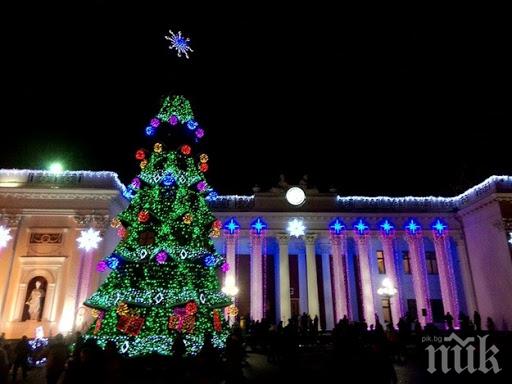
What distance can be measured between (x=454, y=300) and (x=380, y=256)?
6.19 m

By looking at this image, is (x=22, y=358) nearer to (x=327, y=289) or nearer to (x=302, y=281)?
(x=302, y=281)

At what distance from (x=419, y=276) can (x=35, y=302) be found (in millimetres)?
25652

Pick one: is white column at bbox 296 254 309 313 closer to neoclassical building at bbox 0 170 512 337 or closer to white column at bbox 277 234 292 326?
neoclassical building at bbox 0 170 512 337

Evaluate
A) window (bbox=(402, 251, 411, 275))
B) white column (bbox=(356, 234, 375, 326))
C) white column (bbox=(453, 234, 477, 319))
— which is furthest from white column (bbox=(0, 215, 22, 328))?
white column (bbox=(453, 234, 477, 319))

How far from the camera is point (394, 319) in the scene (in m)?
26.3

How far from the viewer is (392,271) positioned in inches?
1077

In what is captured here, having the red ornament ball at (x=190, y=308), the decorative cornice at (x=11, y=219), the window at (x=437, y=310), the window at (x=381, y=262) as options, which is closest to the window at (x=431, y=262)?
the window at (x=437, y=310)

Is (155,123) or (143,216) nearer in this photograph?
(143,216)

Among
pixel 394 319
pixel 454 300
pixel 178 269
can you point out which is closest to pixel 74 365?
pixel 178 269

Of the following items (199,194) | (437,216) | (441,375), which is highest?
(437,216)

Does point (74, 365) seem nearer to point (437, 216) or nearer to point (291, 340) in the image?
point (291, 340)

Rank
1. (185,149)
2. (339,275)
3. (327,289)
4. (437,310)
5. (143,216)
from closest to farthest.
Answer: (143,216) < (185,149) < (339,275) < (437,310) < (327,289)

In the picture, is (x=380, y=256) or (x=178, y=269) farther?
(x=380, y=256)

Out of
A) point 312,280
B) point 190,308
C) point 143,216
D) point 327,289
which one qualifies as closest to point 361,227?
point 312,280
